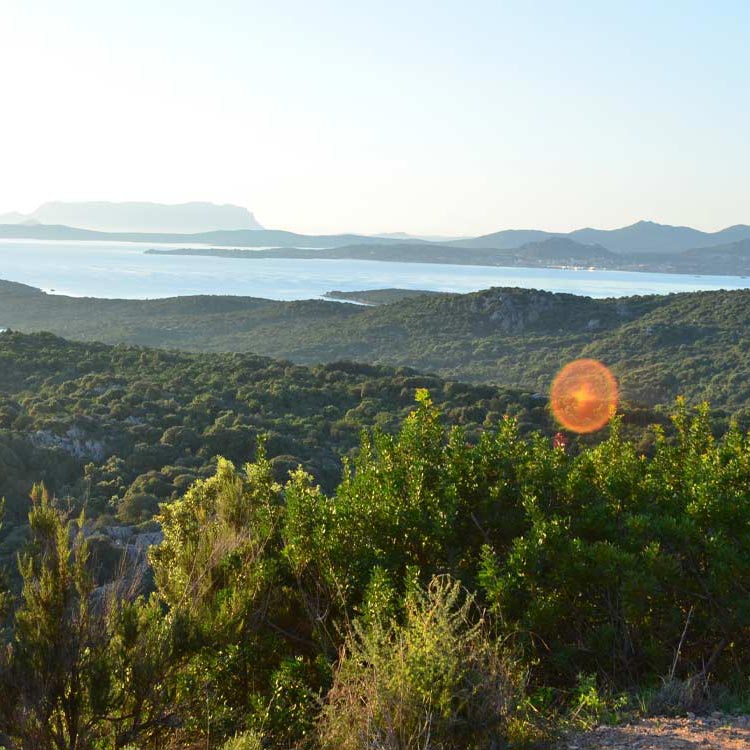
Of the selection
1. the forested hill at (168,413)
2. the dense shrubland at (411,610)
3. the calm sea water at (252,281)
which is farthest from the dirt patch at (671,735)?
the calm sea water at (252,281)

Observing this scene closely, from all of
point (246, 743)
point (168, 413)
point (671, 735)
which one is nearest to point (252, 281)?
point (168, 413)

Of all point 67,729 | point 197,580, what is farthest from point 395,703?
point 197,580

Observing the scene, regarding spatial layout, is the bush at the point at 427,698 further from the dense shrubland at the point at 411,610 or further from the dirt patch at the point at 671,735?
the dirt patch at the point at 671,735

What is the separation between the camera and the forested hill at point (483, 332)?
49.3 m

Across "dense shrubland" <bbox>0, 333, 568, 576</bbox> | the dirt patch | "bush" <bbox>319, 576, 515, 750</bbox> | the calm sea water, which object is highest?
the calm sea water

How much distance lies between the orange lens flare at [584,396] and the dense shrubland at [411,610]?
826 centimetres

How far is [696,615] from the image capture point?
257 inches

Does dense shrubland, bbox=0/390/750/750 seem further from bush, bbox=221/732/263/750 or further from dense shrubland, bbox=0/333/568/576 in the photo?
dense shrubland, bbox=0/333/568/576

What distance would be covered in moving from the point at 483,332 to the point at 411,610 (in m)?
62.8

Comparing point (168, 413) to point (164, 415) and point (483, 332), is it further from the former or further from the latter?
point (483, 332)

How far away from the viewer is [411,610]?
18.3ft

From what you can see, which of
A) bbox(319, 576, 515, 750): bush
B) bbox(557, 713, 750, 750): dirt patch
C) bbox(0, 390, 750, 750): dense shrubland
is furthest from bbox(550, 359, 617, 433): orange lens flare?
bbox(319, 576, 515, 750): bush

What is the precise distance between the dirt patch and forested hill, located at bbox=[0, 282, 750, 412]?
3682 cm

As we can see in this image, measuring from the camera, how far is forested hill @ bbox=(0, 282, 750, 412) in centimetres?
4934
